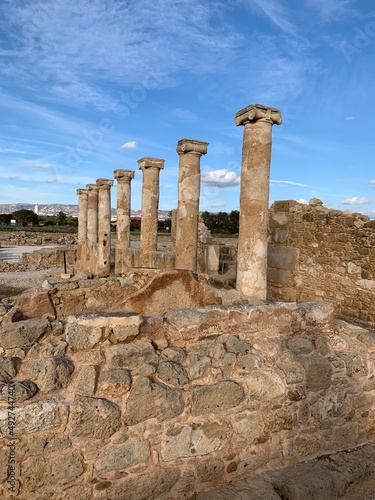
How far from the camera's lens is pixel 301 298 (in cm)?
967

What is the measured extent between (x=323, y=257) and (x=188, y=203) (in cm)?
328

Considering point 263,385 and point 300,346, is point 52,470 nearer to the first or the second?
point 263,385

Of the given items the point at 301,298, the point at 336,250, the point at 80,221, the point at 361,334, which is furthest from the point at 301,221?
the point at 80,221

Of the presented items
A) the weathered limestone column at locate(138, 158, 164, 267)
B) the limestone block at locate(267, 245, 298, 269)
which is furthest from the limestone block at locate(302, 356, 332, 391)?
the weathered limestone column at locate(138, 158, 164, 267)

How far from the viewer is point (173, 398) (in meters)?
2.95

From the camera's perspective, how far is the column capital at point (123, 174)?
1567cm

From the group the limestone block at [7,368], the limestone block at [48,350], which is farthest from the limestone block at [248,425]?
the limestone block at [7,368]

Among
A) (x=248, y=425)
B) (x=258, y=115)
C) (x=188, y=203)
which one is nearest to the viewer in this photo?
(x=248, y=425)

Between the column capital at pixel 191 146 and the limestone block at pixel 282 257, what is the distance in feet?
10.2

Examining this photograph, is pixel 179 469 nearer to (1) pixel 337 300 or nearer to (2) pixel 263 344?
(2) pixel 263 344

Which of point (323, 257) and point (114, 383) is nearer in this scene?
point (114, 383)

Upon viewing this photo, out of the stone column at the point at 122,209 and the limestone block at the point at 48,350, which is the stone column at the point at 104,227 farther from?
the limestone block at the point at 48,350

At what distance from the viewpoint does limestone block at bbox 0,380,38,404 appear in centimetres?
253

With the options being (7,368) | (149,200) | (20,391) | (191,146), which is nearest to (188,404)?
(20,391)
